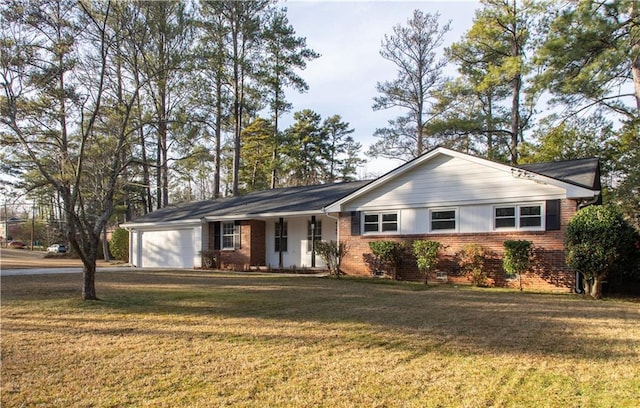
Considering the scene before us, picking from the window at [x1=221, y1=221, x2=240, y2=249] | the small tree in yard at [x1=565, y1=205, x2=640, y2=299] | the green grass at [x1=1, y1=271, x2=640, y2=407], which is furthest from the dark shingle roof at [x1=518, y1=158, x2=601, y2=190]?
the window at [x1=221, y1=221, x2=240, y2=249]

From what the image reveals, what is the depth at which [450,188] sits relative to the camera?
47.8 ft

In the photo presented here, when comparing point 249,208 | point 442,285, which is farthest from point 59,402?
point 249,208

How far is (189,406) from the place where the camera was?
3719 millimetres

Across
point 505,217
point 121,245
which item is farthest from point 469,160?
point 121,245

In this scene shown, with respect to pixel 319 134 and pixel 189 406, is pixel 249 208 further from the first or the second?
pixel 319 134

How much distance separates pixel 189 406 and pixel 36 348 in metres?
3.09

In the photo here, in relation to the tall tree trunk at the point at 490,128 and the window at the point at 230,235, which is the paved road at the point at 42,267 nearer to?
the window at the point at 230,235

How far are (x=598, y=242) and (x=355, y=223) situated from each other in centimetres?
788

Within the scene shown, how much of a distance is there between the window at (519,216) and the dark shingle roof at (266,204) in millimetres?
5872

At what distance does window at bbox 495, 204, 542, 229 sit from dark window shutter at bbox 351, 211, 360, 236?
4838 mm

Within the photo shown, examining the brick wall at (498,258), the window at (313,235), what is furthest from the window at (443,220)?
the window at (313,235)

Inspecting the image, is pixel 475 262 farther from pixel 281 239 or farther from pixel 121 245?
pixel 121 245

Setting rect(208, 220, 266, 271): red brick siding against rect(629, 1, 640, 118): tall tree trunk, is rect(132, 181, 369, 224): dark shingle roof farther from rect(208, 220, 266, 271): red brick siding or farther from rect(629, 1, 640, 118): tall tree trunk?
rect(629, 1, 640, 118): tall tree trunk

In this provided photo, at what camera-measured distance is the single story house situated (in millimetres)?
12750
